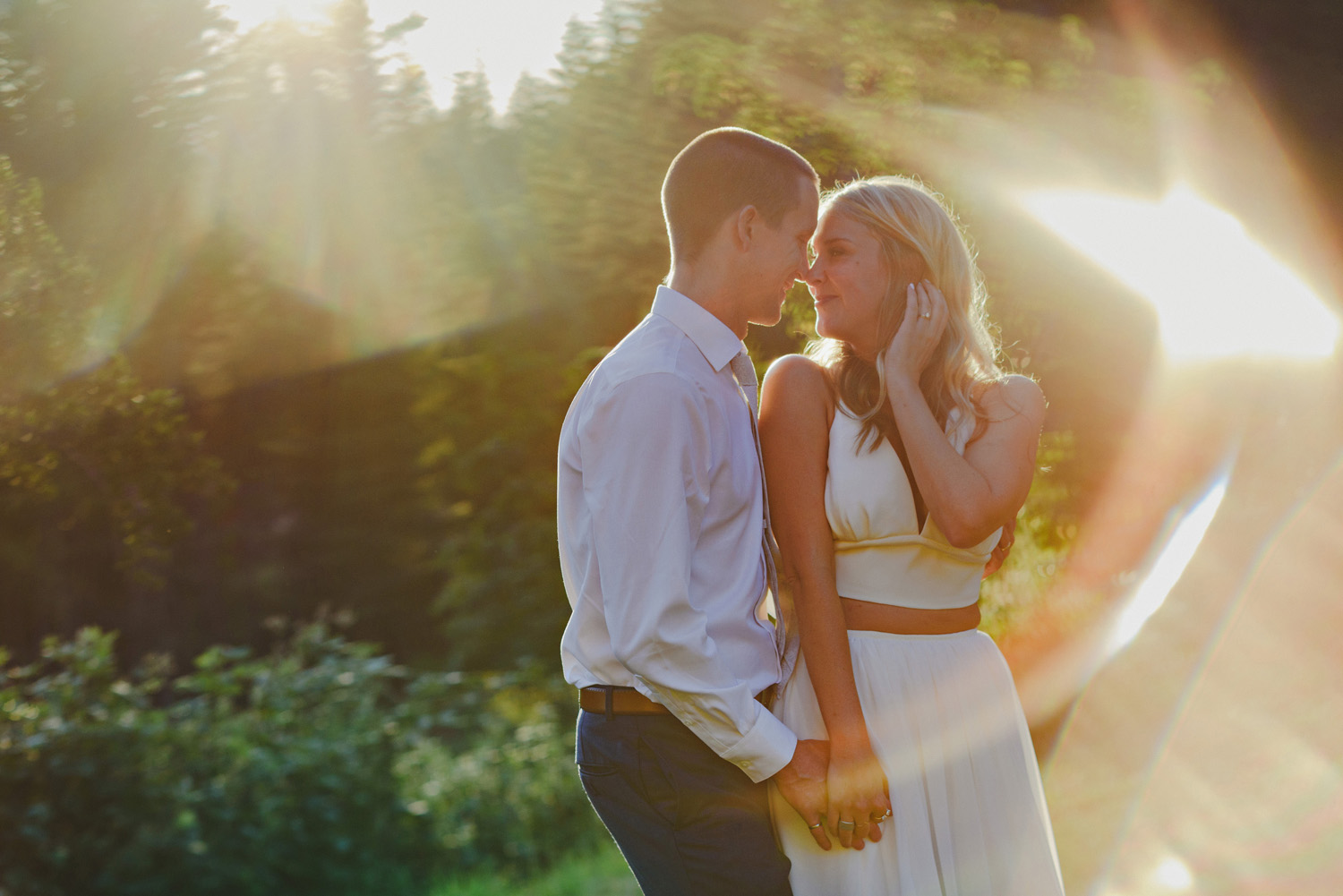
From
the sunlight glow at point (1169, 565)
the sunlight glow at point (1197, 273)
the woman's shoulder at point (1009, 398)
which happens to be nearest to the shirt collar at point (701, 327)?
the woman's shoulder at point (1009, 398)

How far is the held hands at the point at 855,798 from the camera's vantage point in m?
2.08

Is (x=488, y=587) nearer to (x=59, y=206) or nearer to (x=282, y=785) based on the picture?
(x=282, y=785)

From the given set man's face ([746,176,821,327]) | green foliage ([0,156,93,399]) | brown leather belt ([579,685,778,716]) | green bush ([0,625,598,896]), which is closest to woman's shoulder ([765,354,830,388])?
man's face ([746,176,821,327])

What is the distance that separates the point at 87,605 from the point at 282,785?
608 cm

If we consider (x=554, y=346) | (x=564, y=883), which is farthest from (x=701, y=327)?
(x=554, y=346)

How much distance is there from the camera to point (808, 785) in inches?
81.4

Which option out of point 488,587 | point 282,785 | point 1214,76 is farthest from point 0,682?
point 1214,76

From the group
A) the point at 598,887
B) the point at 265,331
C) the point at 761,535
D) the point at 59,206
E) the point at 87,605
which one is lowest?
the point at 87,605

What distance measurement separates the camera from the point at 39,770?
5.18 m

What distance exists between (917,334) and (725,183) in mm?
559

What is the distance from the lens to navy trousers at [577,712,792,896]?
2.00m

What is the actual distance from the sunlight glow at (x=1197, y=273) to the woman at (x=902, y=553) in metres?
1.87

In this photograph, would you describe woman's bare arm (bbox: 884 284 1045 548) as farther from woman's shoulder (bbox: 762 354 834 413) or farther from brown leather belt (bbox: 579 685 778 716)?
brown leather belt (bbox: 579 685 778 716)

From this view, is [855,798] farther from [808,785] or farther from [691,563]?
[691,563]
